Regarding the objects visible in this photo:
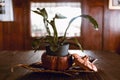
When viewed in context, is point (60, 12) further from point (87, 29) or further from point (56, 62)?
point (56, 62)

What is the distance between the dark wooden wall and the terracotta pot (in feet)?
10.1

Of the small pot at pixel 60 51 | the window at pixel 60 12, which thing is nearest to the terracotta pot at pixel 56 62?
the small pot at pixel 60 51

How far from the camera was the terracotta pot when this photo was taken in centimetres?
171

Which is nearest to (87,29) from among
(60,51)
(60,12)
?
(60,12)

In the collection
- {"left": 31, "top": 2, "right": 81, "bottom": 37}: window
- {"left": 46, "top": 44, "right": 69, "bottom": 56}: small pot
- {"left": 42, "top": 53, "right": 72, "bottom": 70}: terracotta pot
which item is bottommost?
{"left": 42, "top": 53, "right": 72, "bottom": 70}: terracotta pot

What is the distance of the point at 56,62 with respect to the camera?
1.71m

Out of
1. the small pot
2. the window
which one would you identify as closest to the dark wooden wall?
the window

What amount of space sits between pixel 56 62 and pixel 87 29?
10.4 ft

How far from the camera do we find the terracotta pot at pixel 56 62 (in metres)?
1.71

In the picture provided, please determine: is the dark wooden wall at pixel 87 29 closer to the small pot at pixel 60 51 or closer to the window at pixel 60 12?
the window at pixel 60 12

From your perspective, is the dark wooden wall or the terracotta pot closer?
the terracotta pot

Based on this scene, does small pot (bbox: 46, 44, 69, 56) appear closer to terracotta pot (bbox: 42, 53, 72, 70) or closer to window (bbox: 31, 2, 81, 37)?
terracotta pot (bbox: 42, 53, 72, 70)

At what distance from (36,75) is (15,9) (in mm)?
3301

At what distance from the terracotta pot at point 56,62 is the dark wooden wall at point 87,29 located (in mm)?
3088
